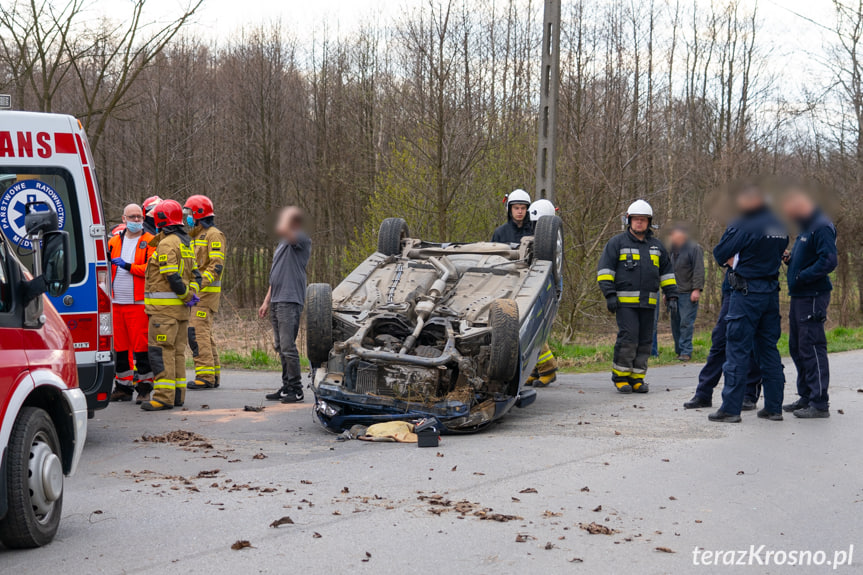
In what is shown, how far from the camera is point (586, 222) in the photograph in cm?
1652

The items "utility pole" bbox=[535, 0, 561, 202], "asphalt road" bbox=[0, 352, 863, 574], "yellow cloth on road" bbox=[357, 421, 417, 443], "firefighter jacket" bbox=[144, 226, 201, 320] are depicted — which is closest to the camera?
"asphalt road" bbox=[0, 352, 863, 574]

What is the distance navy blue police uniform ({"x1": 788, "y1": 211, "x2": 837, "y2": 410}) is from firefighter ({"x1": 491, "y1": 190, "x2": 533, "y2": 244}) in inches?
130

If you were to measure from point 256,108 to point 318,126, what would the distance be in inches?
85.7

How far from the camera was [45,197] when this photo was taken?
23.0 ft

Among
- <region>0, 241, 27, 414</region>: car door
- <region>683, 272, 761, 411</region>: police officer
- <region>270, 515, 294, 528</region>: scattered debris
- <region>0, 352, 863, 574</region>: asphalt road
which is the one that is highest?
<region>0, 241, 27, 414</region>: car door

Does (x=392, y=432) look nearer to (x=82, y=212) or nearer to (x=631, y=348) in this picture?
(x=82, y=212)

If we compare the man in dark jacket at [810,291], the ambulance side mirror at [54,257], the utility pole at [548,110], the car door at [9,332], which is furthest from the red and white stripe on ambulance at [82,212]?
the utility pole at [548,110]

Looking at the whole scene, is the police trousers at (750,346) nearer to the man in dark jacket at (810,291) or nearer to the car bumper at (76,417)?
the man in dark jacket at (810,291)

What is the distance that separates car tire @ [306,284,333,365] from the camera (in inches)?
309

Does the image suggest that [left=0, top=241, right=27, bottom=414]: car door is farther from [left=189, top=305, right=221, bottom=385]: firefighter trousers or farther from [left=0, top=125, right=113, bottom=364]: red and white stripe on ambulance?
[left=189, top=305, right=221, bottom=385]: firefighter trousers

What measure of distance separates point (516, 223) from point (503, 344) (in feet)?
11.2

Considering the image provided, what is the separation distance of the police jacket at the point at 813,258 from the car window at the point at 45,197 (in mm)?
6091

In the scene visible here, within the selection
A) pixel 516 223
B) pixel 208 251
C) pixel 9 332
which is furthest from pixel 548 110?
pixel 9 332

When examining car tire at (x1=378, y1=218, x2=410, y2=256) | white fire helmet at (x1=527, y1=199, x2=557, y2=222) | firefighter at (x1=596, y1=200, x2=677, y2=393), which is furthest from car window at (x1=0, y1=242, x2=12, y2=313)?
white fire helmet at (x1=527, y1=199, x2=557, y2=222)
